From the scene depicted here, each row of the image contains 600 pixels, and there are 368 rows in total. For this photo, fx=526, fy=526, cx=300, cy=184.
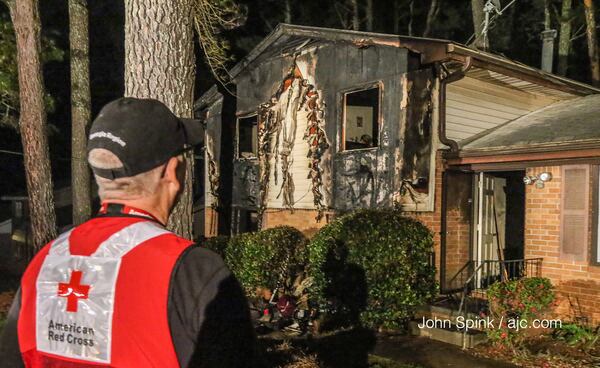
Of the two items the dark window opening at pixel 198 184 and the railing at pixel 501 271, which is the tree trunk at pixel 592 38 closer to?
the railing at pixel 501 271

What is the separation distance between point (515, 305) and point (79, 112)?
1073 centimetres

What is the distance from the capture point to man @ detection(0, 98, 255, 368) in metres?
1.54

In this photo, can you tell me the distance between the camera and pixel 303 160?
1246 centimetres

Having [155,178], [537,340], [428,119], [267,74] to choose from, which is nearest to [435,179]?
[428,119]

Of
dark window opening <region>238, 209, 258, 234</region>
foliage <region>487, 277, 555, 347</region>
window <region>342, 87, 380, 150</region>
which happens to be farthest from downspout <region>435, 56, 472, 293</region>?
dark window opening <region>238, 209, 258, 234</region>

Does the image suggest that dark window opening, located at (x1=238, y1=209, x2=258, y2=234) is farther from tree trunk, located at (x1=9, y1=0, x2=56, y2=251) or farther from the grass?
the grass

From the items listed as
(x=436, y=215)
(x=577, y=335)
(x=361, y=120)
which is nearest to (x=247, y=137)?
(x=361, y=120)

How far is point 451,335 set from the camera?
794 cm

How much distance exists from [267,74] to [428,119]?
5118 millimetres

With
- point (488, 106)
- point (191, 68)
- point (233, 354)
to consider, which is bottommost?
point (233, 354)

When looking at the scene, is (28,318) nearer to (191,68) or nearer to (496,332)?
(191,68)

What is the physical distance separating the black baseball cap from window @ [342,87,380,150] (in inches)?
398

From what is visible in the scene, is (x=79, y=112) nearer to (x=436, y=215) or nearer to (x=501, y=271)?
(x=436, y=215)

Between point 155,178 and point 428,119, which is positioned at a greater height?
point 428,119
